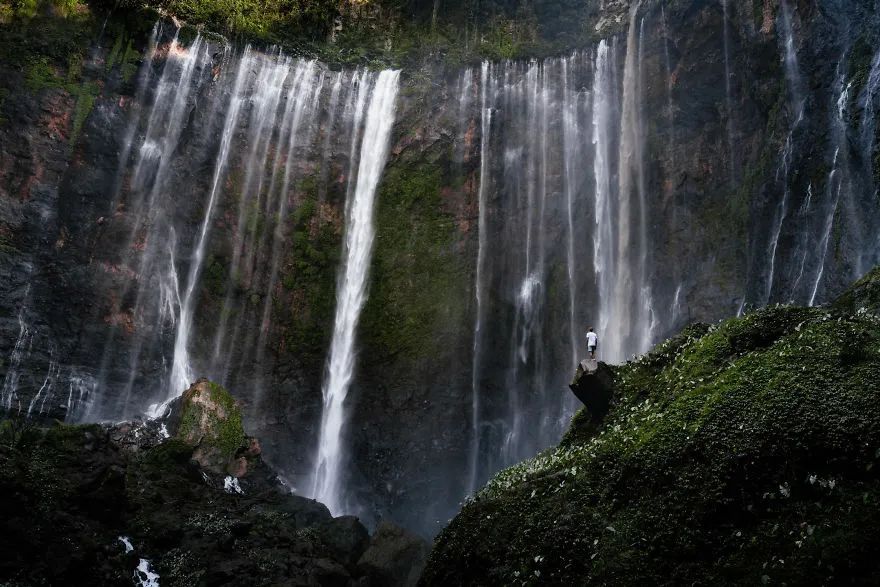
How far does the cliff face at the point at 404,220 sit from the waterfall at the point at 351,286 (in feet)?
1.36

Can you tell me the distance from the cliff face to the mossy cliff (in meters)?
10.7

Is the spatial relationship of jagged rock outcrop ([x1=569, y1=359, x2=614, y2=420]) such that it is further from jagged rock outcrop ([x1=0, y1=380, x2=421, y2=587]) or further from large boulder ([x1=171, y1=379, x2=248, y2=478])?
large boulder ([x1=171, y1=379, x2=248, y2=478])

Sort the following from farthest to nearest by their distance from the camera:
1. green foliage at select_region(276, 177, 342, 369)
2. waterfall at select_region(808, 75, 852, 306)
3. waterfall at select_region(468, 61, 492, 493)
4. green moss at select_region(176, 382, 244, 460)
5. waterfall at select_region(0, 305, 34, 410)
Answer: green foliage at select_region(276, 177, 342, 369)
waterfall at select_region(468, 61, 492, 493)
waterfall at select_region(0, 305, 34, 410)
green moss at select_region(176, 382, 244, 460)
waterfall at select_region(808, 75, 852, 306)

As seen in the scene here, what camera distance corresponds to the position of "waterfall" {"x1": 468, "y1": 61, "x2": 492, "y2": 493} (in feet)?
74.4

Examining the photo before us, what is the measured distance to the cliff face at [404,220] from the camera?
20.4m

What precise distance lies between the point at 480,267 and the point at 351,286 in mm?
4897

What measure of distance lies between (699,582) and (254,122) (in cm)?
2386

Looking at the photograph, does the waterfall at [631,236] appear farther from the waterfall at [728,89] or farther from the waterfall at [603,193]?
the waterfall at [728,89]

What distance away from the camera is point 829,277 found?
13.8 meters

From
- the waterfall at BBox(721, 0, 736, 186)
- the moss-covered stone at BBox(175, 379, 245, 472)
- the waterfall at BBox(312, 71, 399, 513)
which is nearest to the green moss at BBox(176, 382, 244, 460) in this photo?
the moss-covered stone at BBox(175, 379, 245, 472)

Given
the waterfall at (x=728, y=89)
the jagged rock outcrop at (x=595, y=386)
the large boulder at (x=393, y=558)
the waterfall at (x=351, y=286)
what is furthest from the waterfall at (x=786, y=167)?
the waterfall at (x=351, y=286)

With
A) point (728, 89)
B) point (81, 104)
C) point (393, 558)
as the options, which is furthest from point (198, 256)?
point (728, 89)

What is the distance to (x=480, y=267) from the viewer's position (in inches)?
965

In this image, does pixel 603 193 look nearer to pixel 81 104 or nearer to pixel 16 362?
pixel 81 104
